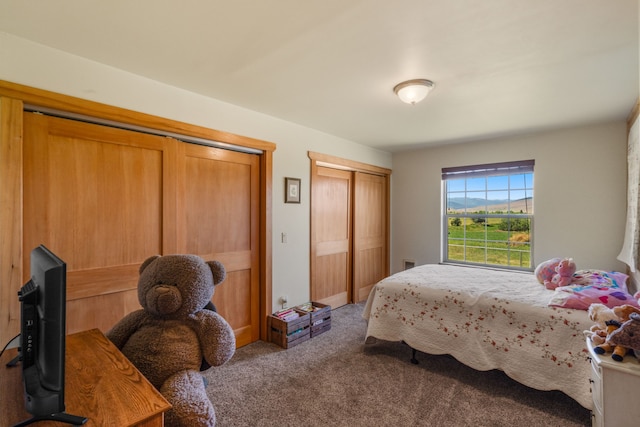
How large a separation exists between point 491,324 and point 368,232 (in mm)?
2457

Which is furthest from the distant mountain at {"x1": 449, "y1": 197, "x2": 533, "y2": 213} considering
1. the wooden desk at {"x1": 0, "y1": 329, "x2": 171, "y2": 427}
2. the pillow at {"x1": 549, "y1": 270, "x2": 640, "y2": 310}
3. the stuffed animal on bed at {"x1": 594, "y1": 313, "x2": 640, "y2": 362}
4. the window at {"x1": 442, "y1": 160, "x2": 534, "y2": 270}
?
the wooden desk at {"x1": 0, "y1": 329, "x2": 171, "y2": 427}

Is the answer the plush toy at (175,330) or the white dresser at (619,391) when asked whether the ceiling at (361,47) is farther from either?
the white dresser at (619,391)

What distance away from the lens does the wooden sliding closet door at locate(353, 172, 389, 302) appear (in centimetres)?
435

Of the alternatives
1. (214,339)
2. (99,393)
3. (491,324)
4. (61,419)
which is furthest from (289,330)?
(61,419)

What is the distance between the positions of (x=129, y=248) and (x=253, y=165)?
4.35ft

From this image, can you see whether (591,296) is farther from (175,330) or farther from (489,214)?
(175,330)

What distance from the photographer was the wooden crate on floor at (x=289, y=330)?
9.32 ft

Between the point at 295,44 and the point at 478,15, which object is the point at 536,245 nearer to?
the point at 478,15

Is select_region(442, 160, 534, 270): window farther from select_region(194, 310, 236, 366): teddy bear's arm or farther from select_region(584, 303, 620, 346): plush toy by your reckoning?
select_region(194, 310, 236, 366): teddy bear's arm

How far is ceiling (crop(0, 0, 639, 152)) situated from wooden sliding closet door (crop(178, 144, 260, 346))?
0.59m

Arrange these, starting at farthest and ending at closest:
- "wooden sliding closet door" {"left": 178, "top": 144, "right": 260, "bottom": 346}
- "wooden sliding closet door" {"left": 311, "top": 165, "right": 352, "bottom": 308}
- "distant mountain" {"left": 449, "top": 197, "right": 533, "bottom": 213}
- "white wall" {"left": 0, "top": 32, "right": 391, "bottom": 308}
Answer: "distant mountain" {"left": 449, "top": 197, "right": 533, "bottom": 213}, "wooden sliding closet door" {"left": 311, "top": 165, "right": 352, "bottom": 308}, "wooden sliding closet door" {"left": 178, "top": 144, "right": 260, "bottom": 346}, "white wall" {"left": 0, "top": 32, "right": 391, "bottom": 308}

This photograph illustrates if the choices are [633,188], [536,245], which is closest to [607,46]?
[633,188]

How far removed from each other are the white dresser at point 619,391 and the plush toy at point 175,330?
1.82m

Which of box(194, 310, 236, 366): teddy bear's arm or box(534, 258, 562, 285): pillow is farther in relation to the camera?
box(534, 258, 562, 285): pillow
